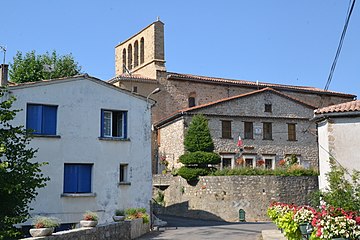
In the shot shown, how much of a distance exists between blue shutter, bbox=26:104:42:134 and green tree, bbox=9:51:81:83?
554 inches

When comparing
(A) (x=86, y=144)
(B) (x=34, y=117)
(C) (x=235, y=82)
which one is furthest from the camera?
(C) (x=235, y=82)

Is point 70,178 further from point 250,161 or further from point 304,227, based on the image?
point 250,161

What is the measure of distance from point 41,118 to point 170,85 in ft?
72.3

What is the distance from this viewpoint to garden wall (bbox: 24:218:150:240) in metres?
12.0

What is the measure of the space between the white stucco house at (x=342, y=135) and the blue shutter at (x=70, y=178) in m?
10.7

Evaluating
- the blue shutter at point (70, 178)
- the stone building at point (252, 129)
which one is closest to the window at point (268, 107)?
the stone building at point (252, 129)

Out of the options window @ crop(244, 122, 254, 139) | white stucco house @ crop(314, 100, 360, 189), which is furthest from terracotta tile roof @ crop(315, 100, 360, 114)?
window @ crop(244, 122, 254, 139)

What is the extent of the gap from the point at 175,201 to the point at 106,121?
12507 millimetres

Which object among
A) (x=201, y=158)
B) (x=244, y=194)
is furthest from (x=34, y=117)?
(x=244, y=194)

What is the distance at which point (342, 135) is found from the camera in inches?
769

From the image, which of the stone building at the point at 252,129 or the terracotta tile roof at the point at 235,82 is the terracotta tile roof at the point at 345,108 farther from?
the terracotta tile roof at the point at 235,82

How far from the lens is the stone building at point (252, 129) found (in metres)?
35.6

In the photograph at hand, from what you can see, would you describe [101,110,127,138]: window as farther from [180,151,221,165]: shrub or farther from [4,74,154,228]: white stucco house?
[180,151,221,165]: shrub

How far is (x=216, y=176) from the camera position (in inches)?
1179
